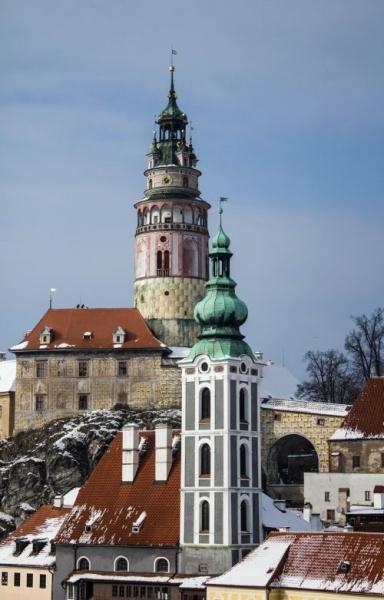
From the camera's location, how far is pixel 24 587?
193 ft

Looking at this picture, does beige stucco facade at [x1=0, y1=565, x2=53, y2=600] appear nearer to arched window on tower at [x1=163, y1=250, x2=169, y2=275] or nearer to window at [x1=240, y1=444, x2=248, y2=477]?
window at [x1=240, y1=444, x2=248, y2=477]

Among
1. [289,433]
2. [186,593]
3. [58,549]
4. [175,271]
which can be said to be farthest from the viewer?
[175,271]

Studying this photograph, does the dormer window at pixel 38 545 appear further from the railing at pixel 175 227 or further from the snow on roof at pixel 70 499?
the railing at pixel 175 227

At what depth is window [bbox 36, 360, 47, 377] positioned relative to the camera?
8450 centimetres

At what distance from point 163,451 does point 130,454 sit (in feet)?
4.89

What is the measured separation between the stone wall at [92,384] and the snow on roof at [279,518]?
77.5 ft

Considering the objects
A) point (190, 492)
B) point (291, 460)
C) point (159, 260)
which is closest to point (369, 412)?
point (291, 460)

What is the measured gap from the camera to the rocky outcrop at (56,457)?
7714 cm

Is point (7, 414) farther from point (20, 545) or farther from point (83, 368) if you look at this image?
point (20, 545)

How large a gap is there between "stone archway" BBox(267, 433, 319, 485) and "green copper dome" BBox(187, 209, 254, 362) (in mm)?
21907

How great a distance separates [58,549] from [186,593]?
666cm

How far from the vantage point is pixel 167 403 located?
82.2m

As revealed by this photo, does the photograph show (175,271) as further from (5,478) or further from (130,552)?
(130,552)

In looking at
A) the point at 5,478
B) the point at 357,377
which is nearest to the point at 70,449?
the point at 5,478
